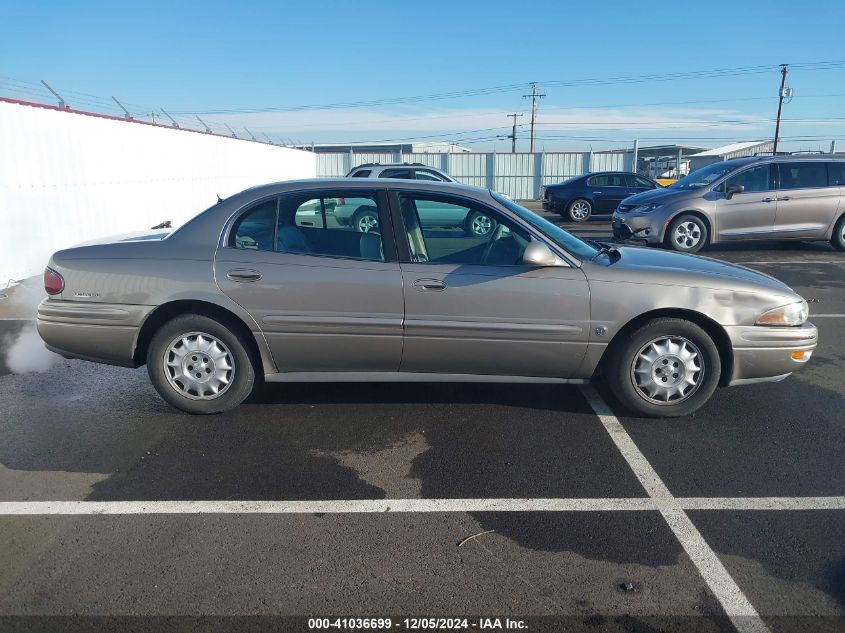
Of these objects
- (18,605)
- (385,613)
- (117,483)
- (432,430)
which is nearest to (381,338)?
(432,430)

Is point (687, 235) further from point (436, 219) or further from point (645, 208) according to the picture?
point (436, 219)

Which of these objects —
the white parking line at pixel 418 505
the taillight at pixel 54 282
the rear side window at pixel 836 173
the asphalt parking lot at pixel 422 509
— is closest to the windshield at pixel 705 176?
the rear side window at pixel 836 173

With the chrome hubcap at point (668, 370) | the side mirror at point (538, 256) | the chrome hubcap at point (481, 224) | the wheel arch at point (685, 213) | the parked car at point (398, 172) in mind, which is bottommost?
the chrome hubcap at point (668, 370)

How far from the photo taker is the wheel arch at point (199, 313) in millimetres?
4465

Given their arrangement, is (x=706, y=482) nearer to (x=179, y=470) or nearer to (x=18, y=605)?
(x=179, y=470)

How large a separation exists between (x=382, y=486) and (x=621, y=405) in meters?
1.96

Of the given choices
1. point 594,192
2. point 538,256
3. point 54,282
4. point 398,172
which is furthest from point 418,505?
point 594,192

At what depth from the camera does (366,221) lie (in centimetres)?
451

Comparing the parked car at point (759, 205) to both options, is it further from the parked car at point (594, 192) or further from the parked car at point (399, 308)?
the parked car at point (594, 192)

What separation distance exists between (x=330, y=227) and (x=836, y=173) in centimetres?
1054

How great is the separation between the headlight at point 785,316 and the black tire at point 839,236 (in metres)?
8.82

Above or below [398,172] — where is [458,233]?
below

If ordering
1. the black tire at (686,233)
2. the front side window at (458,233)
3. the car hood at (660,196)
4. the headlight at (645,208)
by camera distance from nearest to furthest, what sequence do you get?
1. the front side window at (458,233)
2. the black tire at (686,233)
3. the car hood at (660,196)
4. the headlight at (645,208)

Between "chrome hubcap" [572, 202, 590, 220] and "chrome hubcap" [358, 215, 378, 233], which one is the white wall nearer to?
"chrome hubcap" [358, 215, 378, 233]
